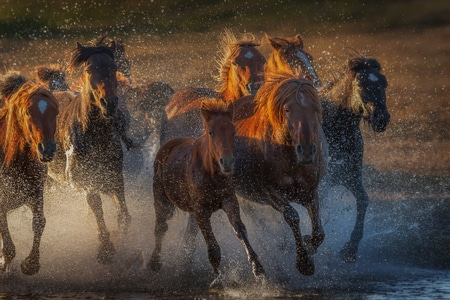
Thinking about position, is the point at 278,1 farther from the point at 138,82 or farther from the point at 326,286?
the point at 326,286

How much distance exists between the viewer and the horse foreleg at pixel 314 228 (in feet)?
32.9

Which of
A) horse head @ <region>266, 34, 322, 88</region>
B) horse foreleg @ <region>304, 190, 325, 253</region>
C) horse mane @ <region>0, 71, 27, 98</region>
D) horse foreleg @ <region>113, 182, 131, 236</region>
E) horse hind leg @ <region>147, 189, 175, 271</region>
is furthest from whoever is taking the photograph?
horse head @ <region>266, 34, 322, 88</region>

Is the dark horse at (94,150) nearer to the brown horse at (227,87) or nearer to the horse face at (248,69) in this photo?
the brown horse at (227,87)

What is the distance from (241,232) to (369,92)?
2.52 m

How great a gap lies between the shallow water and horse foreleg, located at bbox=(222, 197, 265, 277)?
22 centimetres

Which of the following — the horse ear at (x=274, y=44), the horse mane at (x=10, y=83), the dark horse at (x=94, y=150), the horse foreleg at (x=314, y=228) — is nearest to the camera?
the horse foreleg at (x=314, y=228)

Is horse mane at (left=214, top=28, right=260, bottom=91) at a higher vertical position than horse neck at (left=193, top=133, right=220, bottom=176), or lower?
higher

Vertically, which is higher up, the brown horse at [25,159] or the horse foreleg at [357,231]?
the brown horse at [25,159]

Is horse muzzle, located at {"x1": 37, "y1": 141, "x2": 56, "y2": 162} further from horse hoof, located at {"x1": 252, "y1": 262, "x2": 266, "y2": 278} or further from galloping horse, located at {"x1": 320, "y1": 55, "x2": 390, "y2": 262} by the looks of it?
galloping horse, located at {"x1": 320, "y1": 55, "x2": 390, "y2": 262}

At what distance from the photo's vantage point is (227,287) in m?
10.0

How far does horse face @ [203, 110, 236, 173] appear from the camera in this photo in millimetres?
9547

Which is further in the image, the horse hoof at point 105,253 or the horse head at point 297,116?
the horse hoof at point 105,253

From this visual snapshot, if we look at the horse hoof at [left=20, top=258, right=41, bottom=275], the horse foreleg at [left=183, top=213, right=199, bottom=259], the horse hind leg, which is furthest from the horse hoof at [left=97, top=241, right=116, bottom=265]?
the horse hoof at [left=20, top=258, right=41, bottom=275]

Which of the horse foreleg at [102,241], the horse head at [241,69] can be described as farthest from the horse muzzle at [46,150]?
the horse head at [241,69]
